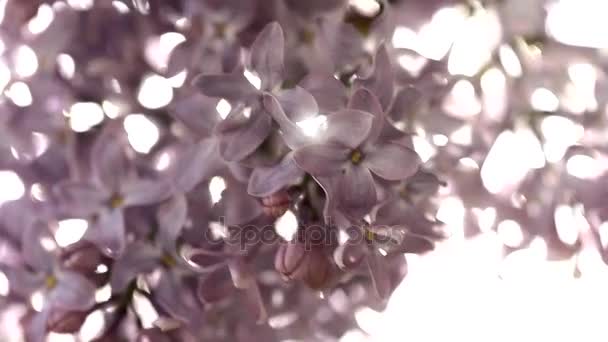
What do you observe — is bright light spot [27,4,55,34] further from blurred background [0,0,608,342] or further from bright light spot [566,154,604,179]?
bright light spot [566,154,604,179]

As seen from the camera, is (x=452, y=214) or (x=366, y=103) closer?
(x=366, y=103)

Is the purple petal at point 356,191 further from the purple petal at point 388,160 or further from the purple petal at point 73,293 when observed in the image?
the purple petal at point 73,293

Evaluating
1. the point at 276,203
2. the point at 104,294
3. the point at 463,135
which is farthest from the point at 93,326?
the point at 463,135

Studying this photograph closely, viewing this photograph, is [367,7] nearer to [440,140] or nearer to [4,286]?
[440,140]

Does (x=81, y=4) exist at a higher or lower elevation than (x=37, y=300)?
higher

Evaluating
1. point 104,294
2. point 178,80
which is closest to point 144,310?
point 104,294
